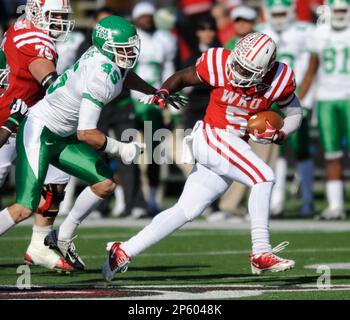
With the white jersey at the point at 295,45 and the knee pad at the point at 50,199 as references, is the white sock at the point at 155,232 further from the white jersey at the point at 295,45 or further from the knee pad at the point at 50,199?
the white jersey at the point at 295,45

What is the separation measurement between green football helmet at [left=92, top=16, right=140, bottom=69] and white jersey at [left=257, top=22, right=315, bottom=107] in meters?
4.99

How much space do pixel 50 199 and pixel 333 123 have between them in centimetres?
472

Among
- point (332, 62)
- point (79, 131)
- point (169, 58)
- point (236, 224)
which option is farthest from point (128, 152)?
point (169, 58)

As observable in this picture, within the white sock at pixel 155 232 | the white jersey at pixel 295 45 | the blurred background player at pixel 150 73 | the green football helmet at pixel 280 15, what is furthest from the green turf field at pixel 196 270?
the green football helmet at pixel 280 15

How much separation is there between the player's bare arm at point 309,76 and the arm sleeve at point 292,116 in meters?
4.63

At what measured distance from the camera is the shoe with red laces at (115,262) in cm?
673

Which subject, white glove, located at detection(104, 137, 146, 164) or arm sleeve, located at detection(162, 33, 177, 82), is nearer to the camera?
white glove, located at detection(104, 137, 146, 164)

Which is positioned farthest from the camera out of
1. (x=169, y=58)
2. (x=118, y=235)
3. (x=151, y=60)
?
(x=169, y=58)

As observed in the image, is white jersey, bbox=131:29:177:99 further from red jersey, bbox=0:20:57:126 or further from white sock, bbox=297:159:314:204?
red jersey, bbox=0:20:57:126

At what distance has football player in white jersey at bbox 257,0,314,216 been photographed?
1197 centimetres

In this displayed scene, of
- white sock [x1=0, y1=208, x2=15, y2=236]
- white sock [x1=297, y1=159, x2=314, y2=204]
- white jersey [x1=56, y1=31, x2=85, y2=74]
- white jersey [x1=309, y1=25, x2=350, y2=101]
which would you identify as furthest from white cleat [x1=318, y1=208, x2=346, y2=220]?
white sock [x1=0, y1=208, x2=15, y2=236]

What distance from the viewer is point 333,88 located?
11.6 meters

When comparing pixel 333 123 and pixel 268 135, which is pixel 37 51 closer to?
pixel 268 135

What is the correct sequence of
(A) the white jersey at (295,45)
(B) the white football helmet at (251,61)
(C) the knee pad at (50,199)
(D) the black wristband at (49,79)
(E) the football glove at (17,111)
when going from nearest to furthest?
(B) the white football helmet at (251,61)
(E) the football glove at (17,111)
(D) the black wristband at (49,79)
(C) the knee pad at (50,199)
(A) the white jersey at (295,45)
